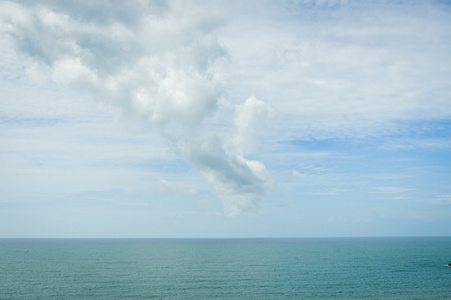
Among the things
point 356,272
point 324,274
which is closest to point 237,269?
point 324,274

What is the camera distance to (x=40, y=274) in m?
94.3

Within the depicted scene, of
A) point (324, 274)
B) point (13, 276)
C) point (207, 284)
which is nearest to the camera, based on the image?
point (207, 284)

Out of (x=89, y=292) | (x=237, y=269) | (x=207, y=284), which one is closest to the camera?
(x=89, y=292)

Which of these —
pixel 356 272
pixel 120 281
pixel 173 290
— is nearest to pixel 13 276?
pixel 120 281

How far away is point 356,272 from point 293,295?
3851cm

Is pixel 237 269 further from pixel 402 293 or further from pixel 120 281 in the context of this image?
pixel 402 293

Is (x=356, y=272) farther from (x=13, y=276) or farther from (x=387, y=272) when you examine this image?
(x=13, y=276)

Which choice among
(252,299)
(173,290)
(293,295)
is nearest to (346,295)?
(293,295)

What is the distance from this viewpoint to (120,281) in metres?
83.6

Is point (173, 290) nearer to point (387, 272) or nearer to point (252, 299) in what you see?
point (252, 299)

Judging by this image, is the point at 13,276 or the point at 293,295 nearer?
the point at 293,295

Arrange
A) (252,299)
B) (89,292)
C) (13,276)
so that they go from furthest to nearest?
(13,276) → (89,292) → (252,299)

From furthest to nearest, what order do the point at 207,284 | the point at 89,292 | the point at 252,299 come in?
the point at 207,284 → the point at 89,292 → the point at 252,299

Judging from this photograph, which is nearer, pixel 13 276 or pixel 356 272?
pixel 13 276
